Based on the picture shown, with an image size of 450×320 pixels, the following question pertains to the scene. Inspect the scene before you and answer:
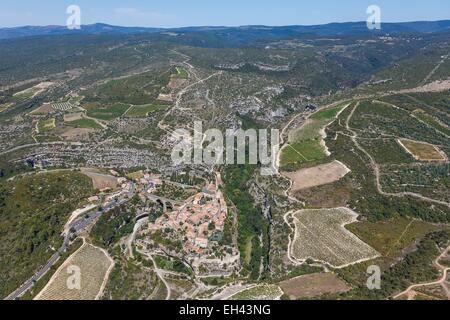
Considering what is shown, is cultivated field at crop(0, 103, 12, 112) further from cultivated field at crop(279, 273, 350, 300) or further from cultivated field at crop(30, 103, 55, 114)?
cultivated field at crop(279, 273, 350, 300)

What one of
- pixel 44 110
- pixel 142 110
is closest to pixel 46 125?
pixel 44 110

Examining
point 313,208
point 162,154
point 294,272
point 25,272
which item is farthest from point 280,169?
point 25,272

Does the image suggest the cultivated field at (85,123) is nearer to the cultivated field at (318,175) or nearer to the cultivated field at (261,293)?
the cultivated field at (318,175)

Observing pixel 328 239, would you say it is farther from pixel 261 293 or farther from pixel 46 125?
pixel 46 125

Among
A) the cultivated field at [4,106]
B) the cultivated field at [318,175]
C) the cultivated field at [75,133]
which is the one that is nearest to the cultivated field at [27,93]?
the cultivated field at [4,106]

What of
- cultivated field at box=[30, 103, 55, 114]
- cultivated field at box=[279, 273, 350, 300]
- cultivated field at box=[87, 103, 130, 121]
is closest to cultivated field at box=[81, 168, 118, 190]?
cultivated field at box=[279, 273, 350, 300]

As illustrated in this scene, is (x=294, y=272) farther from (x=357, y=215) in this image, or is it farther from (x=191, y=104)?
(x=191, y=104)
